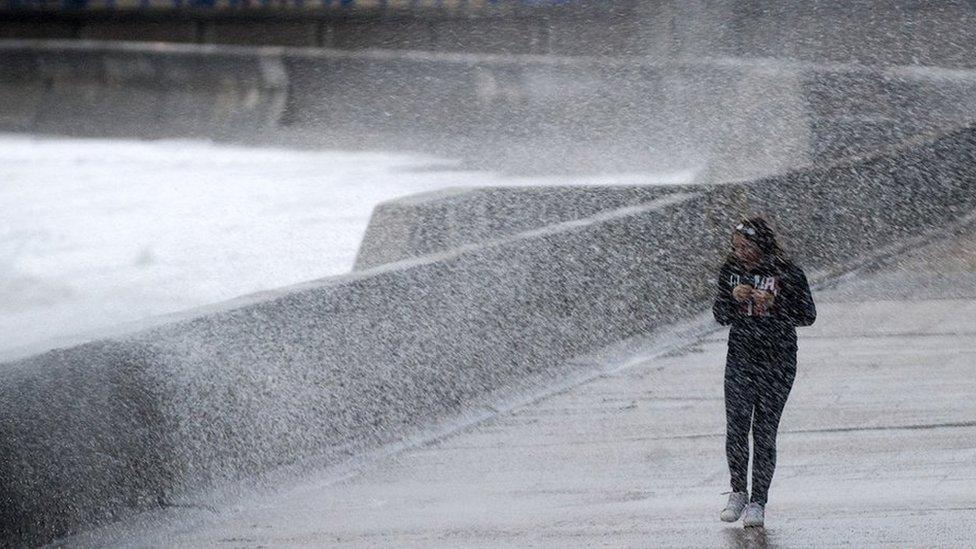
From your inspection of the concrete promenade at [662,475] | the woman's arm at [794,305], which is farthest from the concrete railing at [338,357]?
the woman's arm at [794,305]

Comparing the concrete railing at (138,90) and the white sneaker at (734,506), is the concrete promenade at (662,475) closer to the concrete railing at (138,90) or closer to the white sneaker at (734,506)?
the white sneaker at (734,506)

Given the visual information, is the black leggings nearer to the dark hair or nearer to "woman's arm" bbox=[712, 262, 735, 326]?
"woman's arm" bbox=[712, 262, 735, 326]

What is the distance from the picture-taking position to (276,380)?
753cm

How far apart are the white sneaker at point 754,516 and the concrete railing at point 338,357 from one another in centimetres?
234

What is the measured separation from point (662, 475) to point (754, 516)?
1183mm

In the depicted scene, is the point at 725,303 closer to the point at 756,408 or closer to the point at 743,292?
the point at 743,292

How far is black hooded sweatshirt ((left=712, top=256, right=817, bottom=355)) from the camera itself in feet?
19.0

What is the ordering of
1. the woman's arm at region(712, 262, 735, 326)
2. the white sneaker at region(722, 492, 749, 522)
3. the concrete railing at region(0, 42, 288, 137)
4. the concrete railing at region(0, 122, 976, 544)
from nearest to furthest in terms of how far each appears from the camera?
the woman's arm at region(712, 262, 735, 326) → the white sneaker at region(722, 492, 749, 522) → the concrete railing at region(0, 122, 976, 544) → the concrete railing at region(0, 42, 288, 137)

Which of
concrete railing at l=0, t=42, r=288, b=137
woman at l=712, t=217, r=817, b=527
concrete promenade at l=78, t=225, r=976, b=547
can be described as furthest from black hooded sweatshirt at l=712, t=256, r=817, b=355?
concrete railing at l=0, t=42, r=288, b=137

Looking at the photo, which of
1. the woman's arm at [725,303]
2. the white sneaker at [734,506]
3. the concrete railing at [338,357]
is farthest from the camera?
the concrete railing at [338,357]

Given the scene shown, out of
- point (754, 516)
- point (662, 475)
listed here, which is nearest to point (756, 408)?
point (754, 516)

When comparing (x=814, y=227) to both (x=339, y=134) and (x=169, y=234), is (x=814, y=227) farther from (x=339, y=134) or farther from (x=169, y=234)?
(x=339, y=134)

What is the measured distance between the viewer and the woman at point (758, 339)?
580 centimetres

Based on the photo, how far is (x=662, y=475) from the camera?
7207mm
